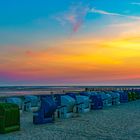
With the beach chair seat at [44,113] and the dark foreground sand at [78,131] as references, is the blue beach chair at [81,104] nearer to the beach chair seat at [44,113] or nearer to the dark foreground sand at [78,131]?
the beach chair seat at [44,113]

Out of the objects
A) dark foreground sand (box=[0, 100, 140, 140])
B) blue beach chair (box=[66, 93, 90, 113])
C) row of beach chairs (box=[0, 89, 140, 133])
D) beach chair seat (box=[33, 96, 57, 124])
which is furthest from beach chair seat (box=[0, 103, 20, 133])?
blue beach chair (box=[66, 93, 90, 113])

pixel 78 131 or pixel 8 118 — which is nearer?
pixel 8 118

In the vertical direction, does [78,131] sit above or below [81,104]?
below

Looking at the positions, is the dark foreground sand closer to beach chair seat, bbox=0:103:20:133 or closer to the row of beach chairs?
beach chair seat, bbox=0:103:20:133

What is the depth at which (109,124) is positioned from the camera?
1978 centimetres

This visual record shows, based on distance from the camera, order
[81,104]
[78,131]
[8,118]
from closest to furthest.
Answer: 1. [8,118]
2. [78,131]
3. [81,104]

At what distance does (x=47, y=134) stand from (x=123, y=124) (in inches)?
225

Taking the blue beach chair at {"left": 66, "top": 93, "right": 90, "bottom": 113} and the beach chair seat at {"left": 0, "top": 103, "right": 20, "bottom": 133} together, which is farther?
the blue beach chair at {"left": 66, "top": 93, "right": 90, "bottom": 113}

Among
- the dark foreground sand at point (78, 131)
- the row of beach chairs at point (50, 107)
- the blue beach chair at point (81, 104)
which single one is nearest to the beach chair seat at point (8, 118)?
the row of beach chairs at point (50, 107)

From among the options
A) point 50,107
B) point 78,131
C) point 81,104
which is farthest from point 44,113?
point 81,104

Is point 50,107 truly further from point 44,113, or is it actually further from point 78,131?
point 78,131

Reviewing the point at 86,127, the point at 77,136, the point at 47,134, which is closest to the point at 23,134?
the point at 47,134

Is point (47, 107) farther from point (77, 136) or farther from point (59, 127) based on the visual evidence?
point (77, 136)

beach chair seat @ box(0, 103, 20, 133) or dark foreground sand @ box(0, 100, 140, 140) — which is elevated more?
beach chair seat @ box(0, 103, 20, 133)
